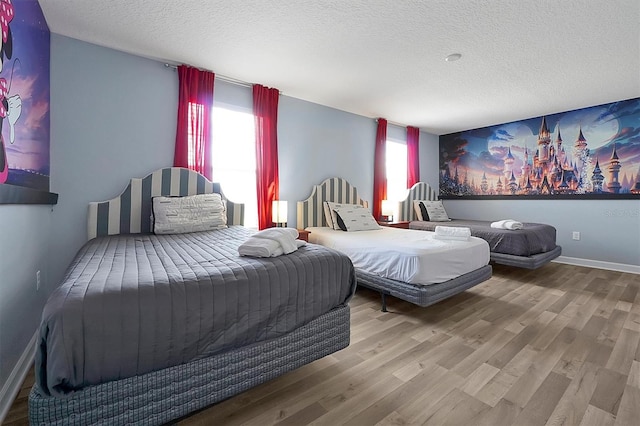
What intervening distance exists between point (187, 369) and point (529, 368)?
196 cm

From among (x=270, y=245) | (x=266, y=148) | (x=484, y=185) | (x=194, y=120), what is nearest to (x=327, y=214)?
(x=266, y=148)

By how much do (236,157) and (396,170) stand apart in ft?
10.6

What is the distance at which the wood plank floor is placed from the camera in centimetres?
131

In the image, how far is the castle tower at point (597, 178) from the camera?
165 inches

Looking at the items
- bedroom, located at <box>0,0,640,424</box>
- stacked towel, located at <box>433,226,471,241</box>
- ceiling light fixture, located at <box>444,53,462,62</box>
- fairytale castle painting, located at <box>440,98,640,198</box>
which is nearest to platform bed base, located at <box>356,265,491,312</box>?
stacked towel, located at <box>433,226,471,241</box>

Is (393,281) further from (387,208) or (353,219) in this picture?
(387,208)

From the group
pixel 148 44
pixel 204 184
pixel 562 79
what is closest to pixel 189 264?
pixel 204 184

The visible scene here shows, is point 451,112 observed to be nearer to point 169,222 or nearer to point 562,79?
point 562,79

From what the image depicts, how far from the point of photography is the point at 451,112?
14.7 feet

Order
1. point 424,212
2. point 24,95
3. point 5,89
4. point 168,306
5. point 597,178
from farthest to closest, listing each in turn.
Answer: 1. point 424,212
2. point 597,178
3. point 24,95
4. point 5,89
5. point 168,306

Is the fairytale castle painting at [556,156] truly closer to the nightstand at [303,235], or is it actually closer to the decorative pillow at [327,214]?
the decorative pillow at [327,214]

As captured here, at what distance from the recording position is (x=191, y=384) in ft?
3.72

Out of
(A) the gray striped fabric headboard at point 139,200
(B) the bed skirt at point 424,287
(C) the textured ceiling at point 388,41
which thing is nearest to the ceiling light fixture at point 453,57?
(C) the textured ceiling at point 388,41

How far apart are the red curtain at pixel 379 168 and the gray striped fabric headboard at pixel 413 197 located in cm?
52
